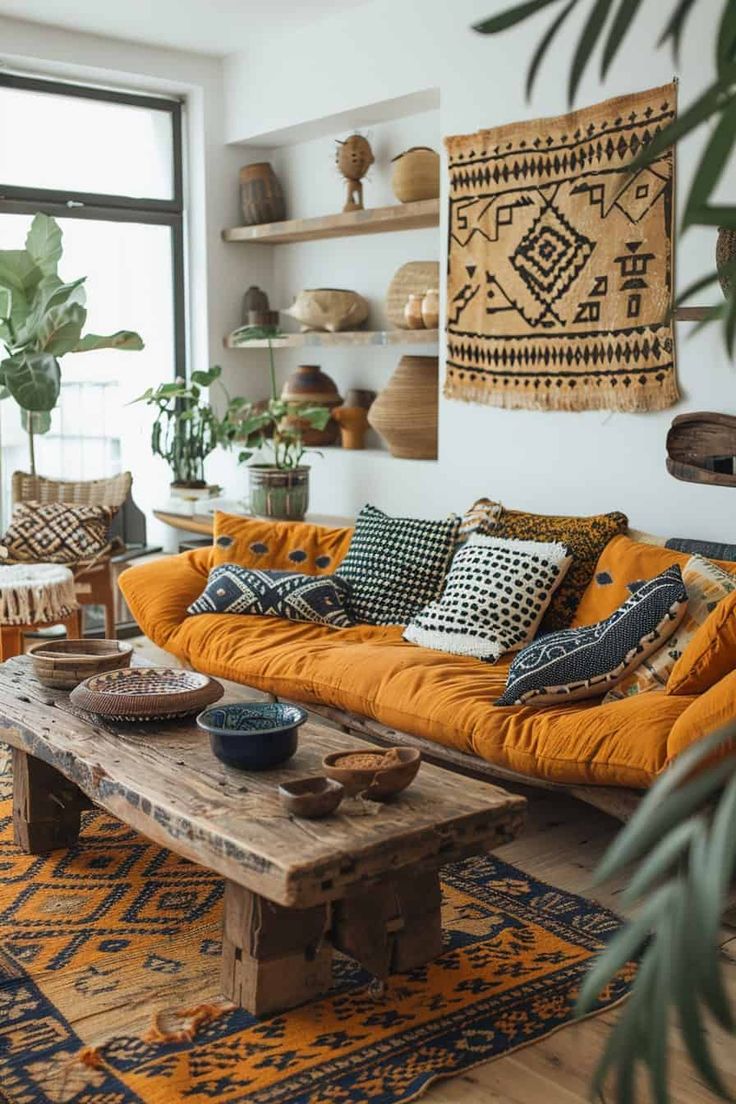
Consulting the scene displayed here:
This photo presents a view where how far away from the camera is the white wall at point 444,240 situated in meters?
4.00

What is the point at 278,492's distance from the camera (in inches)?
210

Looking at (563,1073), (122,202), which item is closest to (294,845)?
(563,1073)

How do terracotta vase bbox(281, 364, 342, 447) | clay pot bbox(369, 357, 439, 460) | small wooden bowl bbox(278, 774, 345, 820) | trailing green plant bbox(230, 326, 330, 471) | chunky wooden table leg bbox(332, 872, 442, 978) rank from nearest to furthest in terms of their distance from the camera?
small wooden bowl bbox(278, 774, 345, 820), chunky wooden table leg bbox(332, 872, 442, 978), clay pot bbox(369, 357, 439, 460), trailing green plant bbox(230, 326, 330, 471), terracotta vase bbox(281, 364, 342, 447)

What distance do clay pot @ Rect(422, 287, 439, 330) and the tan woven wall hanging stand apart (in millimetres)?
162

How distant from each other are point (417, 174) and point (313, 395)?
1.17m

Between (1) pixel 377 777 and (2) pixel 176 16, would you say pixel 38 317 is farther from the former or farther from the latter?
(1) pixel 377 777

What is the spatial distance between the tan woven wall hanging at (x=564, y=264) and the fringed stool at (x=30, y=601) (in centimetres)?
171

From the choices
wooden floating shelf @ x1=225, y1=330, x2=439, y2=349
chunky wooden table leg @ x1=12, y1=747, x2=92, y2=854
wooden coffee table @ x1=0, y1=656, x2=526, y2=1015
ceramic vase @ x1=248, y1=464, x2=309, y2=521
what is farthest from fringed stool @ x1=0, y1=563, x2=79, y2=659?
wooden coffee table @ x1=0, y1=656, x2=526, y2=1015

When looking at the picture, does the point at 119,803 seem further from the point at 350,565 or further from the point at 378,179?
the point at 378,179

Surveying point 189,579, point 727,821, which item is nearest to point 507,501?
point 189,579

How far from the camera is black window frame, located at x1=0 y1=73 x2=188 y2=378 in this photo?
584 centimetres

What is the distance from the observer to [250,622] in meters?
→ 4.29

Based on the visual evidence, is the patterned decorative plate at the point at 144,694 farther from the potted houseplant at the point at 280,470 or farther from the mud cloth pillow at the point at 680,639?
the potted houseplant at the point at 280,470

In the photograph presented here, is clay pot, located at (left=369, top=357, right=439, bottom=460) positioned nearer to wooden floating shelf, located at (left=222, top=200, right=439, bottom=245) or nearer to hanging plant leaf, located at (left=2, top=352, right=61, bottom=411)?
wooden floating shelf, located at (left=222, top=200, right=439, bottom=245)
